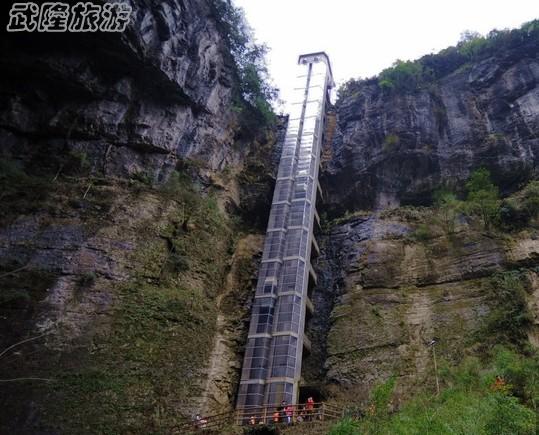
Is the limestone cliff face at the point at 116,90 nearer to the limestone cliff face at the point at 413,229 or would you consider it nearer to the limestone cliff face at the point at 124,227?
the limestone cliff face at the point at 124,227

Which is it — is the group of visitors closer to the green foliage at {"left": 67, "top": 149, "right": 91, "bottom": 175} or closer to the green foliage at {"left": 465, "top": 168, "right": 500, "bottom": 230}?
the green foliage at {"left": 465, "top": 168, "right": 500, "bottom": 230}

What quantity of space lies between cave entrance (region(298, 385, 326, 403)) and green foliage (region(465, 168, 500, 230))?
32.4 feet

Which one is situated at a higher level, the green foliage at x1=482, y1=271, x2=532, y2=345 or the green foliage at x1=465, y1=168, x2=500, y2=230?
the green foliage at x1=465, y1=168, x2=500, y2=230

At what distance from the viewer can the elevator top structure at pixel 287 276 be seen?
19.0m

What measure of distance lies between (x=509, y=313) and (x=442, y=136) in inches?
523

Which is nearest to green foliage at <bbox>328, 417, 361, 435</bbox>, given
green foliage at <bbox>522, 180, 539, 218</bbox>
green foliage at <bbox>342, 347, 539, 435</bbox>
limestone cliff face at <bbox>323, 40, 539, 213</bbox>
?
green foliage at <bbox>342, 347, 539, 435</bbox>

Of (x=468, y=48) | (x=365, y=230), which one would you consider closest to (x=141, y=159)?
(x=365, y=230)

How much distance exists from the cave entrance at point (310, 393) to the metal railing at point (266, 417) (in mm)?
1631

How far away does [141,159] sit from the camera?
23297 mm

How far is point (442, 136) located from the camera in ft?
90.8

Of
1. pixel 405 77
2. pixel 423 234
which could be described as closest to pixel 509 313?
pixel 423 234

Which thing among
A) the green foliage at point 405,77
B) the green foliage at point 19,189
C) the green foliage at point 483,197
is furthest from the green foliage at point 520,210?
the green foliage at point 19,189

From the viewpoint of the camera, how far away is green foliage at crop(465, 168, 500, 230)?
71.1 ft

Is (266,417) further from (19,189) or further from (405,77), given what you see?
(405,77)
